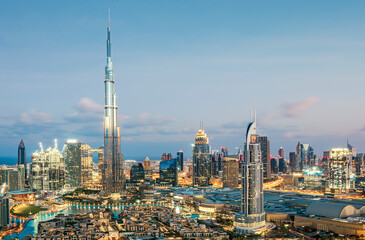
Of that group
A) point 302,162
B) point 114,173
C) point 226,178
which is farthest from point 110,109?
point 302,162

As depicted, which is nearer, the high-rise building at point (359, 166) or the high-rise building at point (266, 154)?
the high-rise building at point (266, 154)

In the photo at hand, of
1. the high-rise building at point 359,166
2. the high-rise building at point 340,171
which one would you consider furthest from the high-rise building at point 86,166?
the high-rise building at point 359,166

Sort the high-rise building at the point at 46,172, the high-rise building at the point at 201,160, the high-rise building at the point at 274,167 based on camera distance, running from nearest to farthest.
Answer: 1. the high-rise building at the point at 46,172
2. the high-rise building at the point at 201,160
3. the high-rise building at the point at 274,167

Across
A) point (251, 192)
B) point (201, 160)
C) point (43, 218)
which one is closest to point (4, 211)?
point (43, 218)

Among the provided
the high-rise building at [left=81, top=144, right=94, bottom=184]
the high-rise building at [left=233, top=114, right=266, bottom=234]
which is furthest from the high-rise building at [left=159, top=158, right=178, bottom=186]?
the high-rise building at [left=233, top=114, right=266, bottom=234]

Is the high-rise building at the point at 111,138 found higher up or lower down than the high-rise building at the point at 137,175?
higher up

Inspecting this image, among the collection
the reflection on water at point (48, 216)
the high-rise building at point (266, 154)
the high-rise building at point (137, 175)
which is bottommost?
the reflection on water at point (48, 216)

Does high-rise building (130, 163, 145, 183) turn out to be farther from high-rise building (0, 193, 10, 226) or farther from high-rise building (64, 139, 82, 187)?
high-rise building (0, 193, 10, 226)

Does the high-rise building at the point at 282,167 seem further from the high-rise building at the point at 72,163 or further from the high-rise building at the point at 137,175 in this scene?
the high-rise building at the point at 72,163


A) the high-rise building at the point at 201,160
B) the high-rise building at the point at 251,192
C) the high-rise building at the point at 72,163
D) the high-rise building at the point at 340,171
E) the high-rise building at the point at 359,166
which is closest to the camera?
the high-rise building at the point at 251,192
